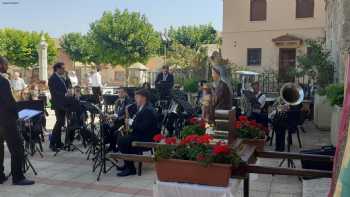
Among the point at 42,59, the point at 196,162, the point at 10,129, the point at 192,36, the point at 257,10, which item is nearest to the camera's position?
the point at 196,162

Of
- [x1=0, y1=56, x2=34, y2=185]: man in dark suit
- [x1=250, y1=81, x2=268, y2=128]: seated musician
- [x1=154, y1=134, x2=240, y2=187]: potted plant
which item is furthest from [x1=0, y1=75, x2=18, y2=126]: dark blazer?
[x1=250, y1=81, x2=268, y2=128]: seated musician

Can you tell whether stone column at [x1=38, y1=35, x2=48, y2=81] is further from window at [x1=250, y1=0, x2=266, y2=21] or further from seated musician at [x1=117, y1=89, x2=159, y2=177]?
window at [x1=250, y1=0, x2=266, y2=21]

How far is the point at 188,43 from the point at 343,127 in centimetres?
3836

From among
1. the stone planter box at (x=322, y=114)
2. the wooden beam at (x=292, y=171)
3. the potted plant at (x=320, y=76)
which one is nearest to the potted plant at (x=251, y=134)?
the wooden beam at (x=292, y=171)

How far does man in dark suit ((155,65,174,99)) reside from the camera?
1136 centimetres

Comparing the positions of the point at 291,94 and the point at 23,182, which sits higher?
the point at 291,94

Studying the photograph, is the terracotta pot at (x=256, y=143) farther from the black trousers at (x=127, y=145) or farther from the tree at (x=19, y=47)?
the tree at (x=19, y=47)

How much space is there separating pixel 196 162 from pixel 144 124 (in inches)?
135

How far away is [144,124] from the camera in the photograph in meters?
6.02

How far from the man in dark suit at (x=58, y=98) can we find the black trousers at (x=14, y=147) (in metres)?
2.15

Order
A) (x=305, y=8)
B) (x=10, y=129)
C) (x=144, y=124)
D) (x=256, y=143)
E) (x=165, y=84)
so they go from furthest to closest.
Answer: (x=305, y=8) → (x=165, y=84) → (x=144, y=124) → (x=10, y=129) → (x=256, y=143)

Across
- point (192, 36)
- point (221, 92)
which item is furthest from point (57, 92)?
point (192, 36)

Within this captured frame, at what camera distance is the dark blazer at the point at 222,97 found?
538cm

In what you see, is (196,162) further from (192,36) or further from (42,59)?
(192,36)
